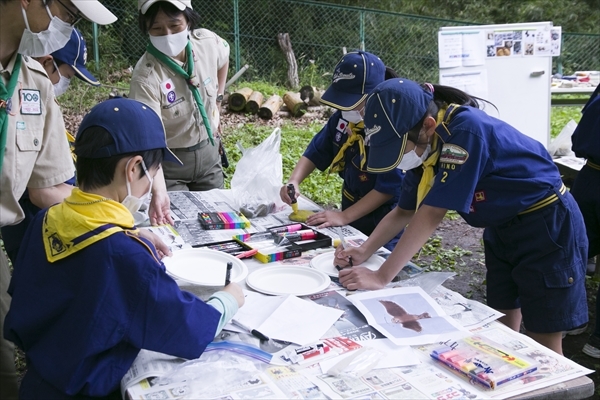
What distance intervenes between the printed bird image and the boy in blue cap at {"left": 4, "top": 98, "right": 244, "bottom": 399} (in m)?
0.63

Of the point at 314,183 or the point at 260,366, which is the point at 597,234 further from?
the point at 314,183

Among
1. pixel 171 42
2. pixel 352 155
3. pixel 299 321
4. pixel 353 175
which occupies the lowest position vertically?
pixel 299 321

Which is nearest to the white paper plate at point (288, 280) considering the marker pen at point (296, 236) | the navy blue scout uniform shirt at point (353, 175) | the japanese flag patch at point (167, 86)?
the marker pen at point (296, 236)

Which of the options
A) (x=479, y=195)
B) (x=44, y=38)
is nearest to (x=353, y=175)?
(x=479, y=195)

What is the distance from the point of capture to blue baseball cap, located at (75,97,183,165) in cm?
162

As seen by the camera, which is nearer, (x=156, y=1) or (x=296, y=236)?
(x=296, y=236)

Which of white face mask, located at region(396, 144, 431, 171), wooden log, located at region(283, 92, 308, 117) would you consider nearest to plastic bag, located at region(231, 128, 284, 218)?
white face mask, located at region(396, 144, 431, 171)

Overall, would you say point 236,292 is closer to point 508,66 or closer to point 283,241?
point 283,241

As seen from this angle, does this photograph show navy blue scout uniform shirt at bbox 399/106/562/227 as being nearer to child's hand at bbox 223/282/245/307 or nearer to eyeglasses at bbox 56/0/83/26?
child's hand at bbox 223/282/245/307

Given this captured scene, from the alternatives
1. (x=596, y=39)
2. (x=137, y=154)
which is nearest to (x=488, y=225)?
(x=137, y=154)

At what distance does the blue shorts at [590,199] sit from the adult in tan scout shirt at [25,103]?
2824 millimetres

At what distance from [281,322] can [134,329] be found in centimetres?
53

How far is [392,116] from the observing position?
2.11m

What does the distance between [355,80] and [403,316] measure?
1.30 metres
